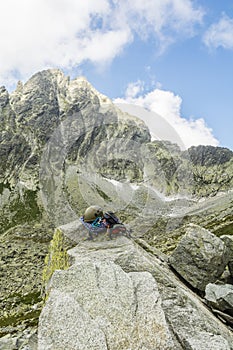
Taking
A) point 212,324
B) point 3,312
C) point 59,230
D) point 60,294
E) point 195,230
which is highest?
point 59,230

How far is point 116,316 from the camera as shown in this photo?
34.7 ft

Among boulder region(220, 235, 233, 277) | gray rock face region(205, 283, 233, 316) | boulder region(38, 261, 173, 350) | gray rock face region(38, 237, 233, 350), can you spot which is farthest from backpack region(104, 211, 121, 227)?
boulder region(220, 235, 233, 277)

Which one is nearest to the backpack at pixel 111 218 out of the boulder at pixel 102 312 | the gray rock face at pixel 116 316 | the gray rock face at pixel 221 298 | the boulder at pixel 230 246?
the gray rock face at pixel 116 316

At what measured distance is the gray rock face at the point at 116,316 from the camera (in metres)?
9.82

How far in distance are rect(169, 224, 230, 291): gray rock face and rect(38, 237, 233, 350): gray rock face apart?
428cm

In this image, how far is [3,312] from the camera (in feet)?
230

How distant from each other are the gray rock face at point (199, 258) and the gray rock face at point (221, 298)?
1661 millimetres

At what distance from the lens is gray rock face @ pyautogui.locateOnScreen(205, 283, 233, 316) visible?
15516mm

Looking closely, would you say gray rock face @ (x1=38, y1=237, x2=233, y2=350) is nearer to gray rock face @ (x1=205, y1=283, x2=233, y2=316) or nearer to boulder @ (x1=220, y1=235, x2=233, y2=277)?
gray rock face @ (x1=205, y1=283, x2=233, y2=316)

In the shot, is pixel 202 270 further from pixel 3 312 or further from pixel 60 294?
pixel 3 312

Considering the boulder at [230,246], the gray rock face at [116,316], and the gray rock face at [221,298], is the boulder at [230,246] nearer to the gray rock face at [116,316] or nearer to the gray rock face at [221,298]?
the gray rock face at [221,298]

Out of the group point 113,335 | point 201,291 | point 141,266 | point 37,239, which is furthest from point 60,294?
point 37,239

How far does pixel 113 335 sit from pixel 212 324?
16.3 feet

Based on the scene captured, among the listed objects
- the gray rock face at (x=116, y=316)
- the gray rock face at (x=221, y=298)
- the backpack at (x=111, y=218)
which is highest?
the backpack at (x=111, y=218)
